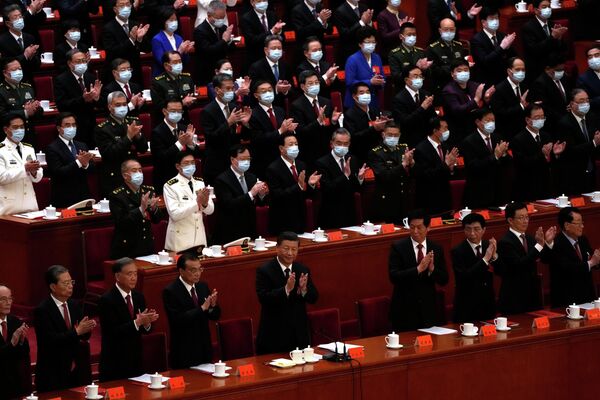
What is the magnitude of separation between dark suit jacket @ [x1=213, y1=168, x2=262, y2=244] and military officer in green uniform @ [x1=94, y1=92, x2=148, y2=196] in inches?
41.7

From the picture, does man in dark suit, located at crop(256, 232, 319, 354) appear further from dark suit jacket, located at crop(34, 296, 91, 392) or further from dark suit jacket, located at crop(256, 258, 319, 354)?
dark suit jacket, located at crop(34, 296, 91, 392)

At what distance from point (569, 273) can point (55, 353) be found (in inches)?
181

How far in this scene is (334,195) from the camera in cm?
1454

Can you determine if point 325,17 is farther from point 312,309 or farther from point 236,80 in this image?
point 312,309

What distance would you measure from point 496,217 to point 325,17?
3581 millimetres

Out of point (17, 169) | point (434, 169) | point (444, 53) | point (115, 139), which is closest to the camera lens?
point (17, 169)

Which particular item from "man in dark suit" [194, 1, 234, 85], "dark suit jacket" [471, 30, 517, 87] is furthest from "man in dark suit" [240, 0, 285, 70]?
"dark suit jacket" [471, 30, 517, 87]

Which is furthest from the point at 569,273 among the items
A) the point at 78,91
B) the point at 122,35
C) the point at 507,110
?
the point at 122,35

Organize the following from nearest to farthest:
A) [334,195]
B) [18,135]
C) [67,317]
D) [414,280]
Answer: [67,317]
[414,280]
[18,135]
[334,195]

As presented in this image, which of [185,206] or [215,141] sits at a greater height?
[215,141]

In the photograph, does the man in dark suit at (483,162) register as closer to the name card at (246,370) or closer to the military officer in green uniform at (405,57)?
the military officer in green uniform at (405,57)

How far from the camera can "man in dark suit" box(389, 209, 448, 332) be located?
41.3 feet

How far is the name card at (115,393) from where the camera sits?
10477 millimetres

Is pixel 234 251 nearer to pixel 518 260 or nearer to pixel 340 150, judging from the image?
pixel 340 150
